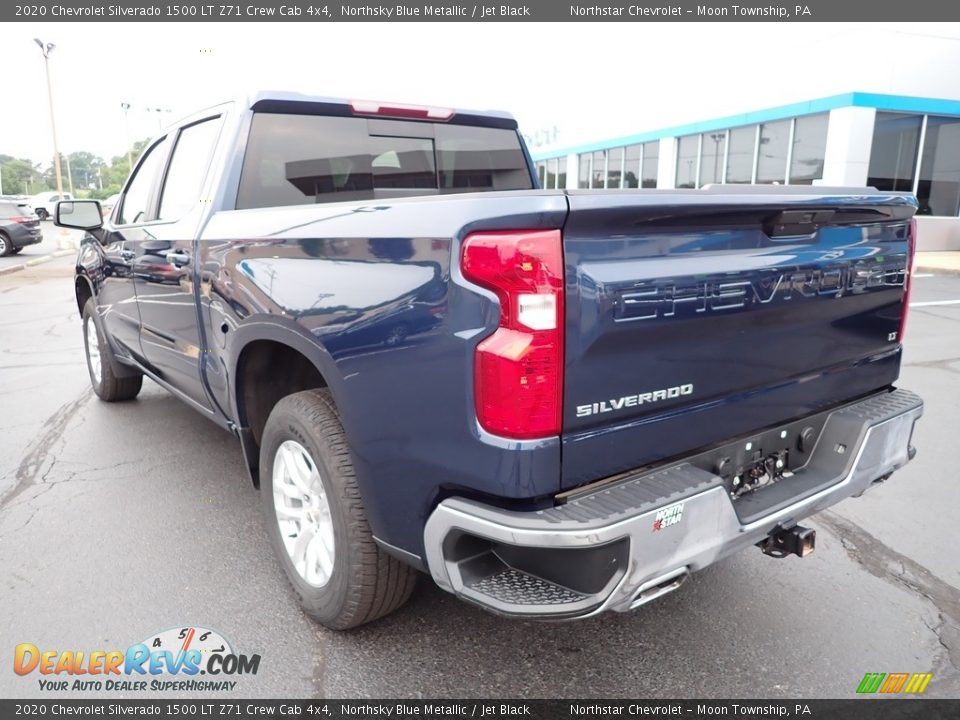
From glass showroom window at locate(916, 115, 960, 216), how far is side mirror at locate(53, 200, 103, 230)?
18766mm

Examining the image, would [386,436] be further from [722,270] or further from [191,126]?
[191,126]

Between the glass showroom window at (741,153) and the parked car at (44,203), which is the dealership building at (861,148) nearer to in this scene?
the glass showroom window at (741,153)

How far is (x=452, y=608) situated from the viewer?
9.26 ft

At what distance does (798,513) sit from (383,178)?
255 centimetres

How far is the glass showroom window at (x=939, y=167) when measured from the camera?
57.8 ft

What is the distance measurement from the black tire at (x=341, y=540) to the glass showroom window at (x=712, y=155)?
20.8 m

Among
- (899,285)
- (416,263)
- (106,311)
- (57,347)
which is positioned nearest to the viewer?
(416,263)

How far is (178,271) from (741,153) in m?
20.0

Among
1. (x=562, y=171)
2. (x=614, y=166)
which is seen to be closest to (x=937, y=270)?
(x=614, y=166)

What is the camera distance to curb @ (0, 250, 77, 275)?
16969 millimetres

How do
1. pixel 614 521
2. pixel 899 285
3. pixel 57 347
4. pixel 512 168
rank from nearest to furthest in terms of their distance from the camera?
pixel 614 521 < pixel 899 285 < pixel 512 168 < pixel 57 347

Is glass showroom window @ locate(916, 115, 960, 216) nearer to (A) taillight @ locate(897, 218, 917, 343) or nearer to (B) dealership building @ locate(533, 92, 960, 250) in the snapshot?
(B) dealership building @ locate(533, 92, 960, 250)

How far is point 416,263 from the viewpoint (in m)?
1.96

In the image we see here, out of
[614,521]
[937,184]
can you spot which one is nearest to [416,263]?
[614,521]
